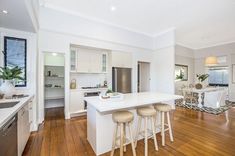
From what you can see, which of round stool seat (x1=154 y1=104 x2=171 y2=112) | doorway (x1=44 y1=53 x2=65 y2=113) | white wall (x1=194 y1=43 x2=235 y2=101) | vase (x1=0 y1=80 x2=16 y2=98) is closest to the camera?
vase (x1=0 y1=80 x2=16 y2=98)

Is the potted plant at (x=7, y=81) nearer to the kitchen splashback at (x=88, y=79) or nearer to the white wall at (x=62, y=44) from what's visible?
the white wall at (x=62, y=44)

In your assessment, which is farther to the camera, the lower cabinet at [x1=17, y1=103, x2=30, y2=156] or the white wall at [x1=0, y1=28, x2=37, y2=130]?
the white wall at [x1=0, y1=28, x2=37, y2=130]

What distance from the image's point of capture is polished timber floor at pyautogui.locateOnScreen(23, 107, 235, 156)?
7.02 feet

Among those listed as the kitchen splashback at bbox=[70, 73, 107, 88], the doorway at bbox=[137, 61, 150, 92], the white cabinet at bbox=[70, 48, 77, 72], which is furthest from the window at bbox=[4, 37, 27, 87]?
the doorway at bbox=[137, 61, 150, 92]

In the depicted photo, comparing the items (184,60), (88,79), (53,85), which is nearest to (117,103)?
(88,79)

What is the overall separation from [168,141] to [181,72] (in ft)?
19.9

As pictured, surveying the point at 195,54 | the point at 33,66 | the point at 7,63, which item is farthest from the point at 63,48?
the point at 195,54

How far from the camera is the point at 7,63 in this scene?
2.71 metres

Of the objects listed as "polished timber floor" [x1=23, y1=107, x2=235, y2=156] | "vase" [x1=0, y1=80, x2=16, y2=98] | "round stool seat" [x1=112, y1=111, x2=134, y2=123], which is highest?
"vase" [x1=0, y1=80, x2=16, y2=98]

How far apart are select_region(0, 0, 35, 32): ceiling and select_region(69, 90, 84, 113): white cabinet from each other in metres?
2.11

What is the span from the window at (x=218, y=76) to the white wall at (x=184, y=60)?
3.33 feet

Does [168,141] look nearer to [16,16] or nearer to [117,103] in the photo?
[117,103]

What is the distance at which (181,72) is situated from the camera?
7.55 metres

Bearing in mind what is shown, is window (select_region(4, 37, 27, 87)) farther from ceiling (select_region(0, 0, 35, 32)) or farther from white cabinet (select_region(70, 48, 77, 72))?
white cabinet (select_region(70, 48, 77, 72))
